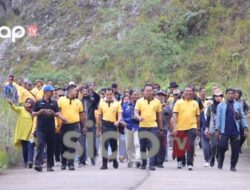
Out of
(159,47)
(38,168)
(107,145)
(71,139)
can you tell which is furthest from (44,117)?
(159,47)

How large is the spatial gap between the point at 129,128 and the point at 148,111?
135cm

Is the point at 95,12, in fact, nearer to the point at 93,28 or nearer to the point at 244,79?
the point at 93,28

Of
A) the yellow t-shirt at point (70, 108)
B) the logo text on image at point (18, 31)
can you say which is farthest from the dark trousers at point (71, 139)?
the logo text on image at point (18, 31)

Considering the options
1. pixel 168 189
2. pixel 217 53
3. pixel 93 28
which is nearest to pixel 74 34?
pixel 93 28

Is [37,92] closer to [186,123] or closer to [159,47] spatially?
[186,123]

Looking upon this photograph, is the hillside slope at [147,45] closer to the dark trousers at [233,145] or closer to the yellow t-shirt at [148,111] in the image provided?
the dark trousers at [233,145]

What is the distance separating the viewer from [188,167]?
1855 cm

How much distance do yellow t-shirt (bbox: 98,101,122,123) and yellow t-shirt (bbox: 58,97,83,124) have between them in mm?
652

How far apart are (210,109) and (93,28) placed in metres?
24.5

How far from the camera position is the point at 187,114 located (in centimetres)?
1866

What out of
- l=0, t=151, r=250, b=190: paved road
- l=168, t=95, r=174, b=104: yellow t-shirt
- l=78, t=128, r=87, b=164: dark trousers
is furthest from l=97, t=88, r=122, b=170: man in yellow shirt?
l=168, t=95, r=174, b=104: yellow t-shirt

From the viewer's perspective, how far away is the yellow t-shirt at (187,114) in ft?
61.3

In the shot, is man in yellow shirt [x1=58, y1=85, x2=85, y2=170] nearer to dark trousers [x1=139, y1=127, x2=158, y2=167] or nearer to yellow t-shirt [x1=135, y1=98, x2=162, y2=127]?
yellow t-shirt [x1=135, y1=98, x2=162, y2=127]

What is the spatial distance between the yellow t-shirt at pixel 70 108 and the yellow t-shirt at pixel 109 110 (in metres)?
0.65
